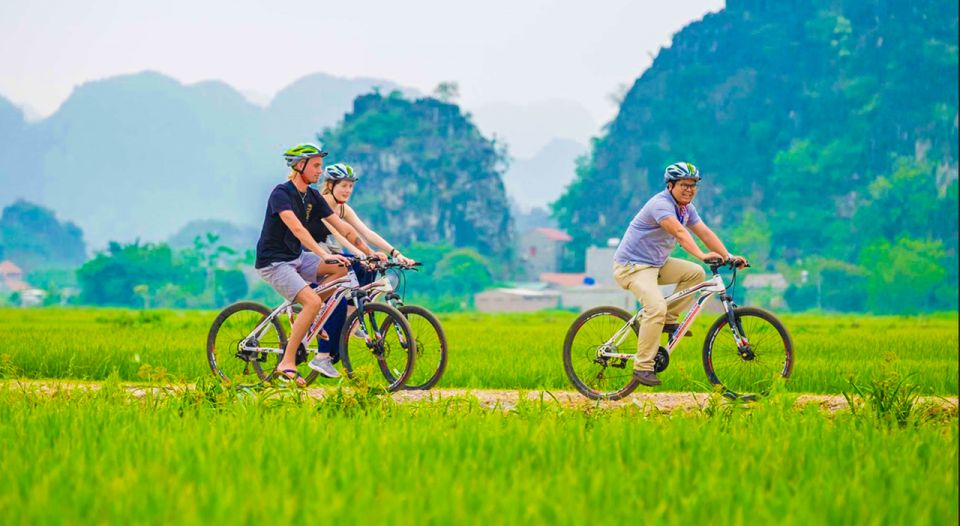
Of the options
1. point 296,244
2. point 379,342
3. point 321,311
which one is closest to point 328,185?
point 296,244

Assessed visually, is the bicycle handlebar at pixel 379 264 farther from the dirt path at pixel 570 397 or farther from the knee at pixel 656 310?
the knee at pixel 656 310

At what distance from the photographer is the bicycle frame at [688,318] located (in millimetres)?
7496

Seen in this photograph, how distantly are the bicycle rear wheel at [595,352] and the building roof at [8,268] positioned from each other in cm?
13589

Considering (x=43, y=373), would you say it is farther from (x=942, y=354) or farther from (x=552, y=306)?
(x=552, y=306)

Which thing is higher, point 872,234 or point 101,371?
point 872,234

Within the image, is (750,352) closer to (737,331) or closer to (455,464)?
(737,331)

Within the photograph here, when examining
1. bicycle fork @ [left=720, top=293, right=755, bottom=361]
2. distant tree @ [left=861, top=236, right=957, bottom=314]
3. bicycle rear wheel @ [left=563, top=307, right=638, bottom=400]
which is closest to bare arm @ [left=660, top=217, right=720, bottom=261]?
bicycle fork @ [left=720, top=293, right=755, bottom=361]

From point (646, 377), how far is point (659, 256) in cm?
85

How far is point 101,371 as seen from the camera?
9.39m

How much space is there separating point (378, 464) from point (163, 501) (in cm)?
101

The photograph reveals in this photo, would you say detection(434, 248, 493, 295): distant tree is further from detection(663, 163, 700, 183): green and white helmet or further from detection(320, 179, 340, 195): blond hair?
detection(663, 163, 700, 183): green and white helmet

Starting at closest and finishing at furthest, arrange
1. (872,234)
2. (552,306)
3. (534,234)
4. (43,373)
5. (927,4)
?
Result: (43,373), (872,234), (552,306), (927,4), (534,234)

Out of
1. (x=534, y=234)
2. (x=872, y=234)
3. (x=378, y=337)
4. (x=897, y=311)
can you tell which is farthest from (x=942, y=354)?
(x=534, y=234)

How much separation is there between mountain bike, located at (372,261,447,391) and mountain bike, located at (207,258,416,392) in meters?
0.12
